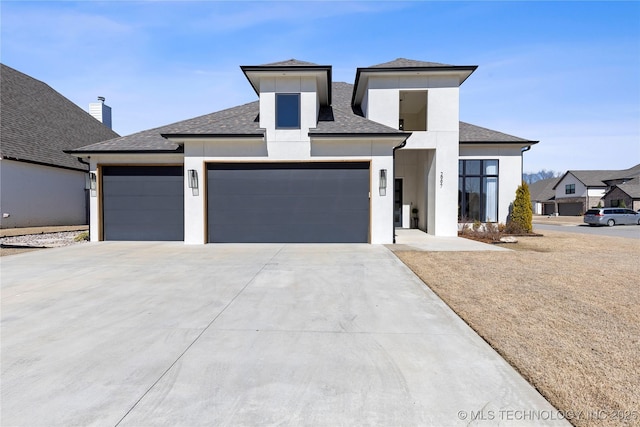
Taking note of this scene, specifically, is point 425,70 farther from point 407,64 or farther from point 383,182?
point 383,182

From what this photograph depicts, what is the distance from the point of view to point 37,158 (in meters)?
16.4

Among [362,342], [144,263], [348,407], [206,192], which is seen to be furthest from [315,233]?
[348,407]

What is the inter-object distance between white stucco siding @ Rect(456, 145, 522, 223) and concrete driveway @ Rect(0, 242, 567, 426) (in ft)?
37.6

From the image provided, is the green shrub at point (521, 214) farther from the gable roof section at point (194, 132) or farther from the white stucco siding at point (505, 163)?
the gable roof section at point (194, 132)

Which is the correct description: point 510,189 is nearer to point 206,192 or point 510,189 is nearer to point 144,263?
point 206,192

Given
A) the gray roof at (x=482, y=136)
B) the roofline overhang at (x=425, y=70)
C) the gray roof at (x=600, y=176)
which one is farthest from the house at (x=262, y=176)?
the gray roof at (x=600, y=176)

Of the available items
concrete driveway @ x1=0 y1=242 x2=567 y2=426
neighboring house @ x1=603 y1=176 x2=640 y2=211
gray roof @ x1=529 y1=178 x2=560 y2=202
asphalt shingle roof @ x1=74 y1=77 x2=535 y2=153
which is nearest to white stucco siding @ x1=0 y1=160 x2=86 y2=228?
asphalt shingle roof @ x1=74 y1=77 x2=535 y2=153

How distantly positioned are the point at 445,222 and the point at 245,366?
11.8 metres

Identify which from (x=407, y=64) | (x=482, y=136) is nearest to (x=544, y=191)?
(x=482, y=136)

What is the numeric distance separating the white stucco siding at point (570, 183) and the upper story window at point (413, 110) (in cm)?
4070

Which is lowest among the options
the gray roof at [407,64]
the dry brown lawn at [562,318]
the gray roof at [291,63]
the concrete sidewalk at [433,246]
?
the dry brown lawn at [562,318]

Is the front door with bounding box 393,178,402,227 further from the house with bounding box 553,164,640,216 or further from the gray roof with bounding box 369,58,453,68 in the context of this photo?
the house with bounding box 553,164,640,216

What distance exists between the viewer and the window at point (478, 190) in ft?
49.5

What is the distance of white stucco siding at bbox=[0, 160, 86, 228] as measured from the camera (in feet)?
49.3
